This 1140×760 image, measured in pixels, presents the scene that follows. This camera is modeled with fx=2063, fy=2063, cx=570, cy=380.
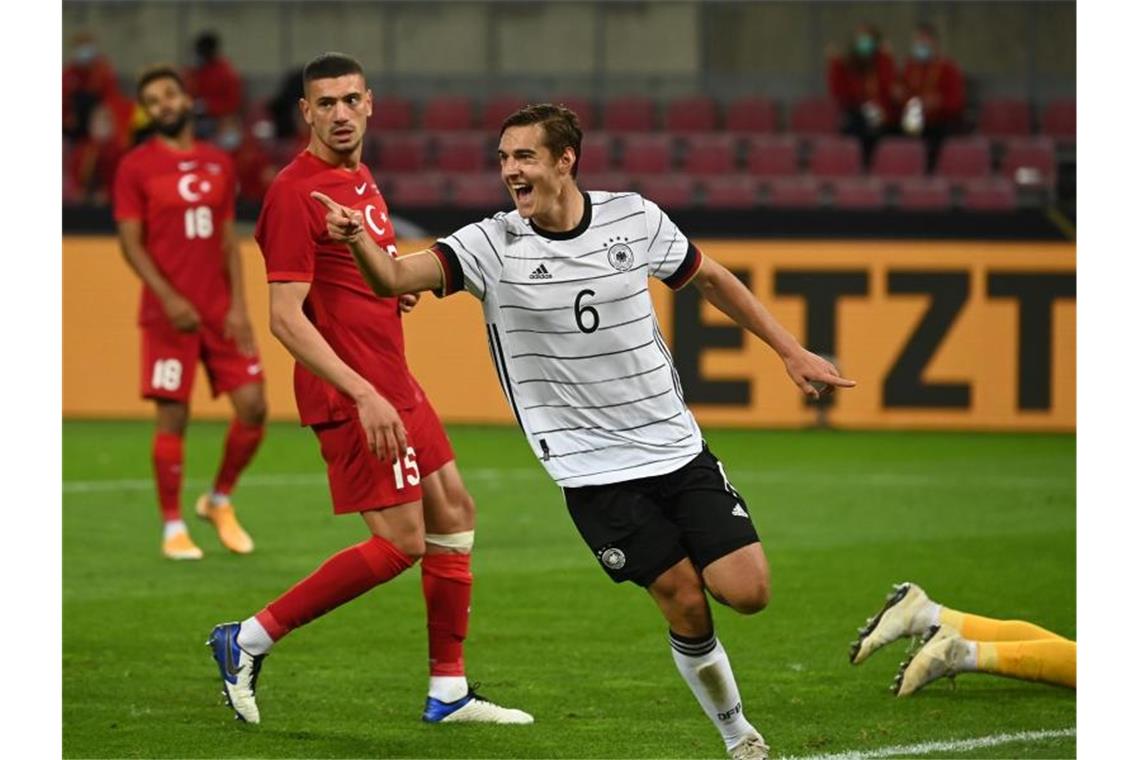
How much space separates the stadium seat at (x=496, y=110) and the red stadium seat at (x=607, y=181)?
196 cm

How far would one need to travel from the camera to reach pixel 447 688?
6582 millimetres

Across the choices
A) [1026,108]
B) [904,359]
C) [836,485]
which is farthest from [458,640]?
[1026,108]

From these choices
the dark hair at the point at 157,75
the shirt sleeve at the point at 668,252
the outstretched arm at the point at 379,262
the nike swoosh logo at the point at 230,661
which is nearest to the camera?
the outstretched arm at the point at 379,262

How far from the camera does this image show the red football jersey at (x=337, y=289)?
20.6 ft

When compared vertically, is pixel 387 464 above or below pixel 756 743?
above

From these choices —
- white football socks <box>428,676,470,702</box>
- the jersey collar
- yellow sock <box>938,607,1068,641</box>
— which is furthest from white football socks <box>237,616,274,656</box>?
yellow sock <box>938,607,1068,641</box>

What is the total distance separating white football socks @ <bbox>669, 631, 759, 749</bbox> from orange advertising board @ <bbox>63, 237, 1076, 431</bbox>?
9.97m

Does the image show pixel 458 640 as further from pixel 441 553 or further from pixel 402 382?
pixel 402 382

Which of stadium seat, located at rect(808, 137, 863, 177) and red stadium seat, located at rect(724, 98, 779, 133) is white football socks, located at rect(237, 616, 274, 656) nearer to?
stadium seat, located at rect(808, 137, 863, 177)

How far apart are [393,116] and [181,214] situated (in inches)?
499

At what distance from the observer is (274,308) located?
20.0 feet

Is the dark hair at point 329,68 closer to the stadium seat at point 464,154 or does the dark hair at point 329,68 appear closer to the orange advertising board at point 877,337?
the orange advertising board at point 877,337

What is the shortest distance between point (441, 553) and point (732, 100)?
54.1 feet

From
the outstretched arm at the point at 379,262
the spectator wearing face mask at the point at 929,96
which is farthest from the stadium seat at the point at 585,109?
the outstretched arm at the point at 379,262
